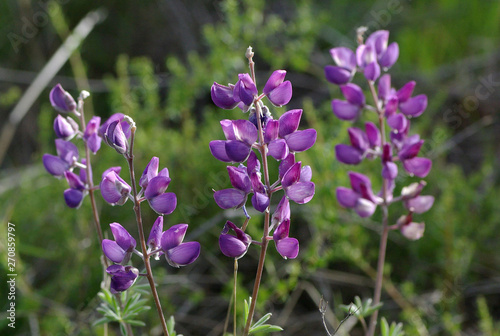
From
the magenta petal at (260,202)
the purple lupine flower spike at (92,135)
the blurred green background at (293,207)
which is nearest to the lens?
the magenta petal at (260,202)

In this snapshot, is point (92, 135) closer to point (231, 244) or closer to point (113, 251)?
point (113, 251)

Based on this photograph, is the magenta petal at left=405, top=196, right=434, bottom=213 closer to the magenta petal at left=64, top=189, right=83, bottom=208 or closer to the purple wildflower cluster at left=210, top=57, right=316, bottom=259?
the purple wildflower cluster at left=210, top=57, right=316, bottom=259

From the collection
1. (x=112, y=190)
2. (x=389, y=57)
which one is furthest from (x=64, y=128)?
(x=389, y=57)

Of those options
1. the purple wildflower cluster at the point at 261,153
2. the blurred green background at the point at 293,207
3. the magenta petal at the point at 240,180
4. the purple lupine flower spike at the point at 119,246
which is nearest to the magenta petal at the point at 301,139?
the purple wildflower cluster at the point at 261,153

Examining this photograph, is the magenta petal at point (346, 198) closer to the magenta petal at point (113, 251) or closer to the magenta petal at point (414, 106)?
the magenta petal at point (414, 106)

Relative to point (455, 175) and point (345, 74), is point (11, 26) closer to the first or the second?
point (455, 175)

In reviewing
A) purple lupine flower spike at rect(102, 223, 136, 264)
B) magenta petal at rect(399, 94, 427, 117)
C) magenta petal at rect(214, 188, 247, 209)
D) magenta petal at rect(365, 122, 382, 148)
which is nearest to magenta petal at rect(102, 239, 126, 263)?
purple lupine flower spike at rect(102, 223, 136, 264)
